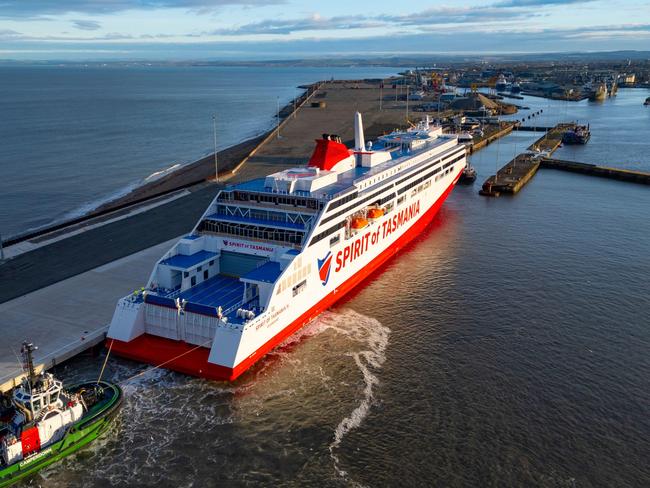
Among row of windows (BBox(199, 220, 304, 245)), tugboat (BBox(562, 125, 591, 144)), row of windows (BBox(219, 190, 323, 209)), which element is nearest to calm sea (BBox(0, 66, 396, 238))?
row of windows (BBox(199, 220, 304, 245))

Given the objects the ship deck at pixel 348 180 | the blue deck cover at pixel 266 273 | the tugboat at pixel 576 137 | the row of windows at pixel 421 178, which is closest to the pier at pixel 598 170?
the tugboat at pixel 576 137

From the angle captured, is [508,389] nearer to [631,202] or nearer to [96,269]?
[96,269]

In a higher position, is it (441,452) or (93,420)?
(93,420)

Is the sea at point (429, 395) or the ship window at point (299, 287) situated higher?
the ship window at point (299, 287)

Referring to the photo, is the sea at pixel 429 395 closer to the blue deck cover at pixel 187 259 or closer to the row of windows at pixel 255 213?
the blue deck cover at pixel 187 259

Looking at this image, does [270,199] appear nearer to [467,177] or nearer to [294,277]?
[294,277]

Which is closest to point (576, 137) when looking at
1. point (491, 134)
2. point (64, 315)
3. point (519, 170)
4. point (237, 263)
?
point (491, 134)

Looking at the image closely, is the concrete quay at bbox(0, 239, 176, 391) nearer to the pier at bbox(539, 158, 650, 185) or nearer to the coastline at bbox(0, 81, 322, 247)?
the coastline at bbox(0, 81, 322, 247)

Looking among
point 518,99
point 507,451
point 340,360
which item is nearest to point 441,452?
point 507,451
